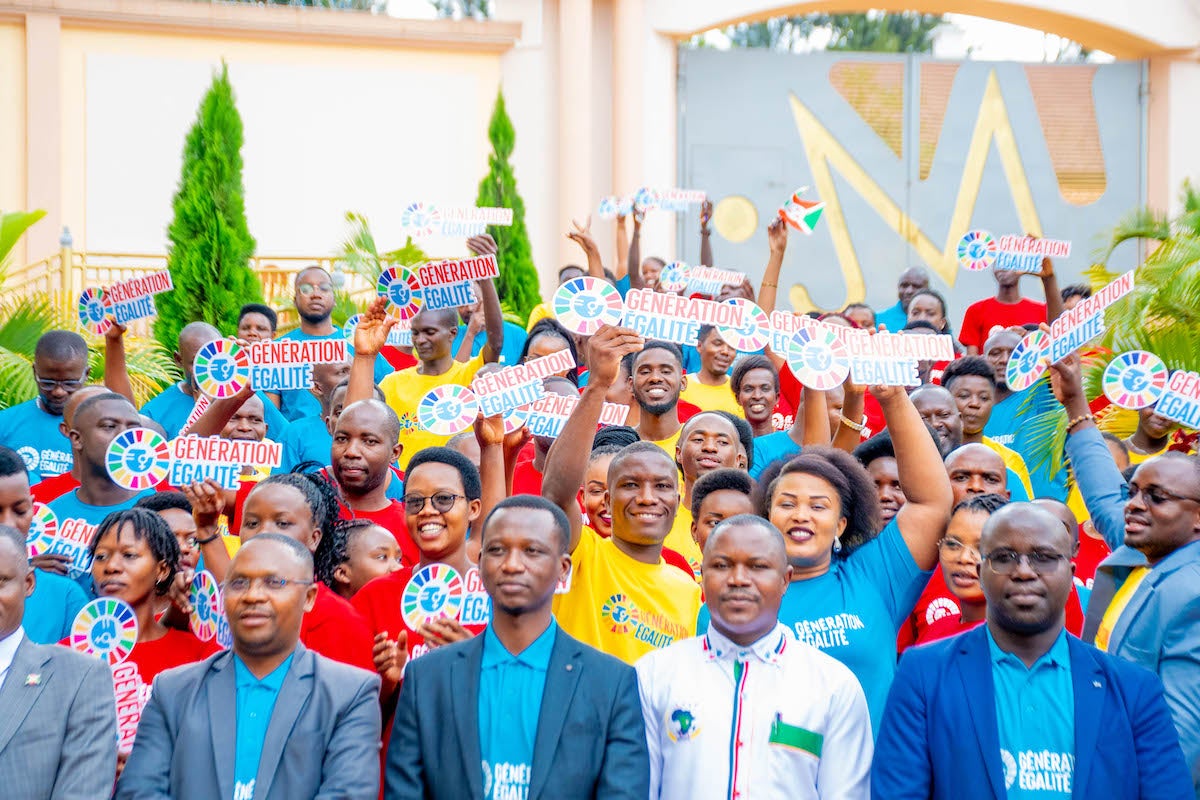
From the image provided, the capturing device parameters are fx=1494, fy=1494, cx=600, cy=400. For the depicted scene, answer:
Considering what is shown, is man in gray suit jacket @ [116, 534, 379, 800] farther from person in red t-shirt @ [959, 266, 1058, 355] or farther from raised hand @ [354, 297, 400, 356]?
person in red t-shirt @ [959, 266, 1058, 355]

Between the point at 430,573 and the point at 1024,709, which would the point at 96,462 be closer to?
the point at 430,573

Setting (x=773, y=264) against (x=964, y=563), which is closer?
(x=964, y=563)

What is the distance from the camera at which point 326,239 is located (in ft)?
55.0

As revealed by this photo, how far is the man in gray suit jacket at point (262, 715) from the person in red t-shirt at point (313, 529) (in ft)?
1.14

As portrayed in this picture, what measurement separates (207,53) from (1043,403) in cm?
1115

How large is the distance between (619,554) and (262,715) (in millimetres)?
1537

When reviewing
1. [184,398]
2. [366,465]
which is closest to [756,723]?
[366,465]

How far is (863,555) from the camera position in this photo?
16.5 feet

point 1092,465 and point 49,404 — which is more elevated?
point 49,404

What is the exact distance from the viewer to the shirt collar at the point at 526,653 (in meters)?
4.27

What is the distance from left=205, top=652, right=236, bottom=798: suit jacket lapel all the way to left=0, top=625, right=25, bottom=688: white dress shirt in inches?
22.9

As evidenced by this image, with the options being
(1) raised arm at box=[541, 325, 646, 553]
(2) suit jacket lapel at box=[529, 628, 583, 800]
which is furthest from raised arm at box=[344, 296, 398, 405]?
(2) suit jacket lapel at box=[529, 628, 583, 800]

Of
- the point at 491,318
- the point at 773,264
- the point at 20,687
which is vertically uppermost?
the point at 773,264

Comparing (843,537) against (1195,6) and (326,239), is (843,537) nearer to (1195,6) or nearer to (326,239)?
(326,239)
